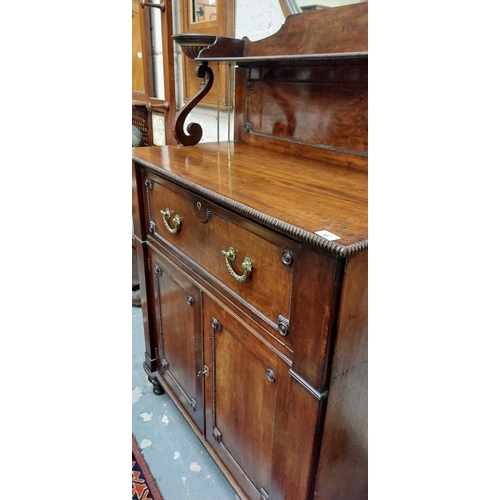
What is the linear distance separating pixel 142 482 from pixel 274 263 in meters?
0.97

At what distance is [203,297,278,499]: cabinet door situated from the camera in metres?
0.87

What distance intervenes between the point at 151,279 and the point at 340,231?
3.13 ft

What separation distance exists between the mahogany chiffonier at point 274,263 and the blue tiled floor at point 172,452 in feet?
0.40

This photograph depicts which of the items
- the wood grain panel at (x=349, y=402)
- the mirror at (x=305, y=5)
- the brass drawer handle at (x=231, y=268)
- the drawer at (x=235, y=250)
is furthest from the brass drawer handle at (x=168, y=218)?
the mirror at (x=305, y=5)

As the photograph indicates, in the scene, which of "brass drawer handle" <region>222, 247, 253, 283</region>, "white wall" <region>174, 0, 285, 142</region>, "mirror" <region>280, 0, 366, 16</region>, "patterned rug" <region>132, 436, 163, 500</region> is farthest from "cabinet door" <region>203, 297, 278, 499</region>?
"white wall" <region>174, 0, 285, 142</region>

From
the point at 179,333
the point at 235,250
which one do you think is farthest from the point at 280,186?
the point at 179,333

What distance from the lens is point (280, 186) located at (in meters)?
0.85

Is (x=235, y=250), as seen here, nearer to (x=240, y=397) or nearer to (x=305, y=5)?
(x=240, y=397)

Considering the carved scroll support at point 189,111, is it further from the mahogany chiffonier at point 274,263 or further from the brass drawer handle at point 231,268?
the brass drawer handle at point 231,268

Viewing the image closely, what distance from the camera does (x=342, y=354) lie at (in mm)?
656
